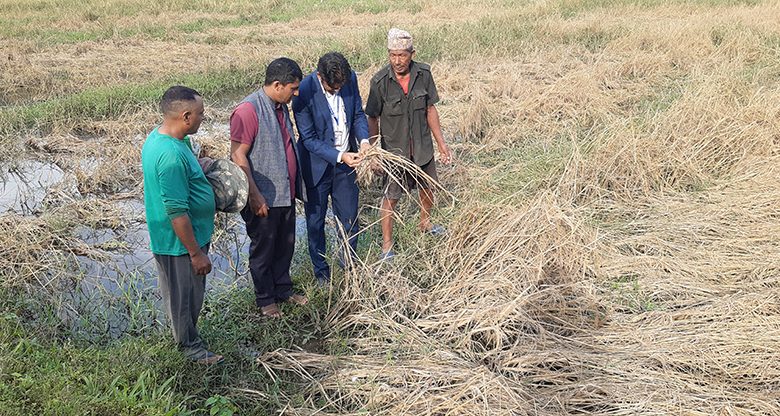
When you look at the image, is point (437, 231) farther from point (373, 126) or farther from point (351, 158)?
point (351, 158)

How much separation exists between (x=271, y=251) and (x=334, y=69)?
43.0 inches

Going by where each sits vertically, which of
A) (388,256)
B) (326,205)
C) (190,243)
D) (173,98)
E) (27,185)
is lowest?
(27,185)

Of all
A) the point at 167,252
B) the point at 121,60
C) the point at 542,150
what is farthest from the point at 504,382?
the point at 121,60

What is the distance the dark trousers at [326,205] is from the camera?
12.6 feet

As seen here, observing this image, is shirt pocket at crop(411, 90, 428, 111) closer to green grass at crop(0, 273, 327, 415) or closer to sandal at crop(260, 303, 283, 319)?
green grass at crop(0, 273, 327, 415)

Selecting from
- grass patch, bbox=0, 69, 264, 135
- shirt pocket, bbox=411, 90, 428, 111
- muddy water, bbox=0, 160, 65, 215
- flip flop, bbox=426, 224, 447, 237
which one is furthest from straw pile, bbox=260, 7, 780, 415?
grass patch, bbox=0, 69, 264, 135

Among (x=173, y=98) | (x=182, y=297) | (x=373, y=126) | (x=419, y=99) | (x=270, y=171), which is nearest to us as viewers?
(x=173, y=98)

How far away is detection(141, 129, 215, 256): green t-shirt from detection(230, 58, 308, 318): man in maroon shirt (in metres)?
0.35

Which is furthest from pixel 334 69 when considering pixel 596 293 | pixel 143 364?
pixel 596 293

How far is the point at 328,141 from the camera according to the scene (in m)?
3.74

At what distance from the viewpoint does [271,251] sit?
363cm

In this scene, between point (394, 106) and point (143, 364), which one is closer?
point (143, 364)

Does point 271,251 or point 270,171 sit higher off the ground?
point 270,171

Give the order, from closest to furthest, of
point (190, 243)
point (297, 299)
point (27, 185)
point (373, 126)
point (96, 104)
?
point (190, 243) < point (297, 299) < point (373, 126) < point (27, 185) < point (96, 104)
